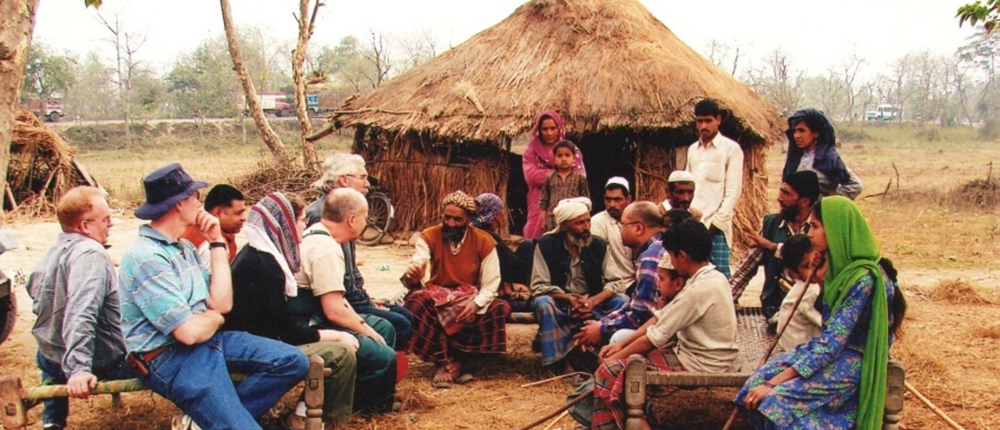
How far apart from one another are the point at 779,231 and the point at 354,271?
2692 millimetres

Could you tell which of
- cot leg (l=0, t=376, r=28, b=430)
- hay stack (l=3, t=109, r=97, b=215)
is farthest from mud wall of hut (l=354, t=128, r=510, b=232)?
cot leg (l=0, t=376, r=28, b=430)

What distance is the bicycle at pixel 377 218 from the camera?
11281 millimetres

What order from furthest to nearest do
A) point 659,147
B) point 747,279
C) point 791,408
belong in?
point 659,147 → point 747,279 → point 791,408

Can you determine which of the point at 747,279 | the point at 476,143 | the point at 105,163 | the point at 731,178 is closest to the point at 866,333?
the point at 747,279

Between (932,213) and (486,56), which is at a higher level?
(486,56)

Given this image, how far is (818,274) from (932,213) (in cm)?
1222

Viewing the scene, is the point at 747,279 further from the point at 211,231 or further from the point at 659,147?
the point at 659,147

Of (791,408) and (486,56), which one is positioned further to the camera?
(486,56)

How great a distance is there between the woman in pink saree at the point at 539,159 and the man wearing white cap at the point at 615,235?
51.2 inches

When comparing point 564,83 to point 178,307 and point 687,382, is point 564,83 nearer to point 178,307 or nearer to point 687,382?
point 687,382

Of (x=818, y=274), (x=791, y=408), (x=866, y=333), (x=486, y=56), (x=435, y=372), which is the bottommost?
(x=435, y=372)

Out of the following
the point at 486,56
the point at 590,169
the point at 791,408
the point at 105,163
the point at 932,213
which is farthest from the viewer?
the point at 105,163

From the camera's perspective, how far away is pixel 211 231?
148 inches

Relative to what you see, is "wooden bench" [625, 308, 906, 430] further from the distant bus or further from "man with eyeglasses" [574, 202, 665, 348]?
the distant bus
